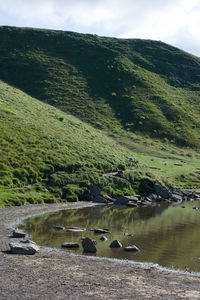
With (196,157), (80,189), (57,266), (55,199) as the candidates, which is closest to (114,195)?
(80,189)

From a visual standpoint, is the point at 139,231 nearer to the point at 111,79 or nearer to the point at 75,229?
the point at 75,229

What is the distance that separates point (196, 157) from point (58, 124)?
118ft

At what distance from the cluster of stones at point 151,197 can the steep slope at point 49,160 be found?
5.55 feet

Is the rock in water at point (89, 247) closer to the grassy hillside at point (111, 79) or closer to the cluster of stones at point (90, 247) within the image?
the cluster of stones at point (90, 247)

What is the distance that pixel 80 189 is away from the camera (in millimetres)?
44938

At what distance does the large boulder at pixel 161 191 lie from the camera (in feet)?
168

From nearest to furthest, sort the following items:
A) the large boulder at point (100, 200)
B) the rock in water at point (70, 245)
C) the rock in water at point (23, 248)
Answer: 1. the rock in water at point (23, 248)
2. the rock in water at point (70, 245)
3. the large boulder at point (100, 200)

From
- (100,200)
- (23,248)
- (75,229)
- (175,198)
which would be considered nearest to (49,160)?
(100,200)

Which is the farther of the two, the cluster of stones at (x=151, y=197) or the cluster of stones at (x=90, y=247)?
the cluster of stones at (x=151, y=197)

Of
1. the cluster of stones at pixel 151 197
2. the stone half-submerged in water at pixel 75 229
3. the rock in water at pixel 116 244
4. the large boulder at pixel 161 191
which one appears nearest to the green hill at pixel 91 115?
the cluster of stones at pixel 151 197

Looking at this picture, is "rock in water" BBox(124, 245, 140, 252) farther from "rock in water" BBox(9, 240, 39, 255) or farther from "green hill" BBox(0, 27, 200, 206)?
"green hill" BBox(0, 27, 200, 206)

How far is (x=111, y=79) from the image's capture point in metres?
122

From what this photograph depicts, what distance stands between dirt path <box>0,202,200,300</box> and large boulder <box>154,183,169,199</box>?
32.0 meters

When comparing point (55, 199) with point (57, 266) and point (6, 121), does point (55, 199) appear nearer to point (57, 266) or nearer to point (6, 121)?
point (6, 121)
